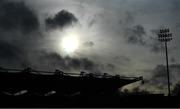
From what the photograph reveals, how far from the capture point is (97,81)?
73375 millimetres

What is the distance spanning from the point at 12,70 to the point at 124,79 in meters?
26.8

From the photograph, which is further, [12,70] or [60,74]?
[60,74]

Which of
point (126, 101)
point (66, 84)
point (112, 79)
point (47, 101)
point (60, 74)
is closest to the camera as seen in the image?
point (47, 101)

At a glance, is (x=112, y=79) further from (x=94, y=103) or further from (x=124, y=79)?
(x=94, y=103)

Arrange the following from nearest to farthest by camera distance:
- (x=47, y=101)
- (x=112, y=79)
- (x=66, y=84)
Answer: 1. (x=47, y=101)
2. (x=66, y=84)
3. (x=112, y=79)

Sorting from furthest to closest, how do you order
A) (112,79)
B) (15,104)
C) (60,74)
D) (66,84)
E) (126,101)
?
1. (112,79)
2. (66,84)
3. (60,74)
4. (126,101)
5. (15,104)

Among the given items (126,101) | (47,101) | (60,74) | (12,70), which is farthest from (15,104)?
(60,74)

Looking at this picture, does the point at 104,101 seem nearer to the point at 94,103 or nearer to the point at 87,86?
the point at 94,103

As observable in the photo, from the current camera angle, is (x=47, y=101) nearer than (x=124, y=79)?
Yes

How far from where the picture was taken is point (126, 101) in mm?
42844

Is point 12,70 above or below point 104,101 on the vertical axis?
above

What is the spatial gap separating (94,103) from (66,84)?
3037 centimetres

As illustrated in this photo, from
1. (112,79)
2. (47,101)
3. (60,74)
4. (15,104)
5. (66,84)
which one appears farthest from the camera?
(112,79)

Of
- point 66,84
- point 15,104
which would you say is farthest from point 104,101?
point 66,84
